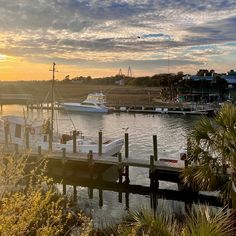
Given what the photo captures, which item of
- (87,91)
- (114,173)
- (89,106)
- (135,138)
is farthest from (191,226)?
(87,91)

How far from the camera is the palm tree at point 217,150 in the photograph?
1057cm

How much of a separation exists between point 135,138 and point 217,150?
132 feet

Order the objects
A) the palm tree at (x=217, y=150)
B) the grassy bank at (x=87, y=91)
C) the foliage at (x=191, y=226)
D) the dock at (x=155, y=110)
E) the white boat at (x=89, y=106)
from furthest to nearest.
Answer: the grassy bank at (x=87, y=91) < the white boat at (x=89, y=106) < the dock at (x=155, y=110) < the palm tree at (x=217, y=150) < the foliage at (x=191, y=226)

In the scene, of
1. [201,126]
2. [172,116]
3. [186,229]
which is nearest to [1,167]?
[186,229]

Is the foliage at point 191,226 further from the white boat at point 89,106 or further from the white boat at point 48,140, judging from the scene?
the white boat at point 89,106

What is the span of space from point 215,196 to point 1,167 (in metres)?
19.1

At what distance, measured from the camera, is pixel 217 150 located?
429 inches

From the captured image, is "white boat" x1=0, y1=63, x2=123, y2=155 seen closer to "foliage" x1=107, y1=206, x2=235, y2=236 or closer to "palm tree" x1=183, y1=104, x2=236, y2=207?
"palm tree" x1=183, y1=104, x2=236, y2=207

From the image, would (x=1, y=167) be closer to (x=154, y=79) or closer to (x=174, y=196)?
(x=174, y=196)

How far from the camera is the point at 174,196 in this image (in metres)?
24.9

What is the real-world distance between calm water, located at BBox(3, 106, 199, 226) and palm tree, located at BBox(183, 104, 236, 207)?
285cm

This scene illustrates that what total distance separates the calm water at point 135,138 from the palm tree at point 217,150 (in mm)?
2853

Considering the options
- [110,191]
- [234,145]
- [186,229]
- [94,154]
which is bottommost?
[110,191]

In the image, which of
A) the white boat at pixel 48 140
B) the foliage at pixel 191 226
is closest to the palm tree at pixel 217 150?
the foliage at pixel 191 226
